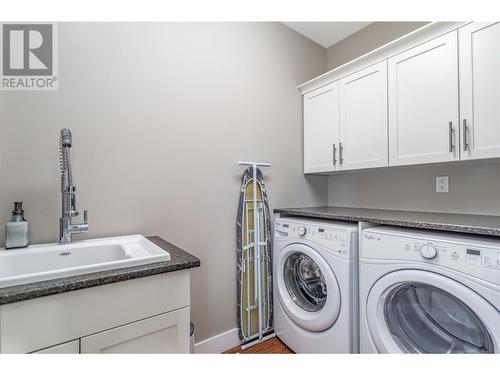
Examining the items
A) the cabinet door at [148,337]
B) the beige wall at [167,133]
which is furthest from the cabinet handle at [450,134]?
the cabinet door at [148,337]

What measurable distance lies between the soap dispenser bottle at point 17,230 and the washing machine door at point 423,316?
1.71 meters

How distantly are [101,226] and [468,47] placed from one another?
2212 mm

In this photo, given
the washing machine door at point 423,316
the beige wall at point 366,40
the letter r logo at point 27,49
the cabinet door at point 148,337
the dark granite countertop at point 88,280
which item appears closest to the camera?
the dark granite countertop at point 88,280

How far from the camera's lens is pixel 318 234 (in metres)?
1.56

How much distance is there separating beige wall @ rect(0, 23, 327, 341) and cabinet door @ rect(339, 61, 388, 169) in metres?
0.47

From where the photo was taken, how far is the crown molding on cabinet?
1387 millimetres

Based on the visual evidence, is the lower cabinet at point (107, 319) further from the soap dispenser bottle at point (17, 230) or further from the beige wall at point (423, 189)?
the beige wall at point (423, 189)

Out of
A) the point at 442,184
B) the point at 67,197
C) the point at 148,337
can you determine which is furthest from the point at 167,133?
the point at 442,184

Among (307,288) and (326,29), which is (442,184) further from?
(326,29)

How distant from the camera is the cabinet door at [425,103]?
4.53 ft

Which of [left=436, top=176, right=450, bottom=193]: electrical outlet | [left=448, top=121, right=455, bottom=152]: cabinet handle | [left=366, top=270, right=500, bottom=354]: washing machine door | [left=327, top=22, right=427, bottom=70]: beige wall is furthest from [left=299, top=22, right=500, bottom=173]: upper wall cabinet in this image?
[left=366, top=270, right=500, bottom=354]: washing machine door

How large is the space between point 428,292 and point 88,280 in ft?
4.90
